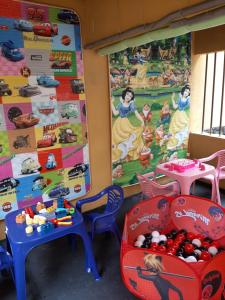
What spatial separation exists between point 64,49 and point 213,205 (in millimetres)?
2111

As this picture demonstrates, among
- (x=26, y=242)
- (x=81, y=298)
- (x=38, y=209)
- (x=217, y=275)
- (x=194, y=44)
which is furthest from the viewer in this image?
(x=194, y=44)

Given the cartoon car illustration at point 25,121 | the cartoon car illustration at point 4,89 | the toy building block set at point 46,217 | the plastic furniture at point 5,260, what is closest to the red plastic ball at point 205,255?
the toy building block set at point 46,217

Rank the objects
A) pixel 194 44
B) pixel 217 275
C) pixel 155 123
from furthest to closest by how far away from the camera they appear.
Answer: pixel 194 44, pixel 155 123, pixel 217 275

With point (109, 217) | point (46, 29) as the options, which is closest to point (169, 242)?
point (109, 217)

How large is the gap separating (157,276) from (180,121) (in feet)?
8.86

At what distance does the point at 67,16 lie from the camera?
2.53 m

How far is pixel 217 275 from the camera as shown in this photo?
1414 millimetres

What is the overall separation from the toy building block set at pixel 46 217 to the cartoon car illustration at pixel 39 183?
54 centimetres

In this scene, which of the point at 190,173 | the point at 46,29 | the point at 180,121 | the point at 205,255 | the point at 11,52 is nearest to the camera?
the point at 205,255

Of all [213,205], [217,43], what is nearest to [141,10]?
[213,205]

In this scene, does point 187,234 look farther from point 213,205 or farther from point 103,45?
point 103,45

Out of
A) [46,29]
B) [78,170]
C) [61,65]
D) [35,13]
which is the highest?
[35,13]

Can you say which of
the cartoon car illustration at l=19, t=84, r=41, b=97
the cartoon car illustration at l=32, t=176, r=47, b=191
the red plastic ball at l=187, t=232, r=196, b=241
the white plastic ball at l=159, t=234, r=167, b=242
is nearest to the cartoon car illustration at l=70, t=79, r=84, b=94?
the cartoon car illustration at l=19, t=84, r=41, b=97

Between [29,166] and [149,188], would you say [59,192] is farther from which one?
[149,188]
